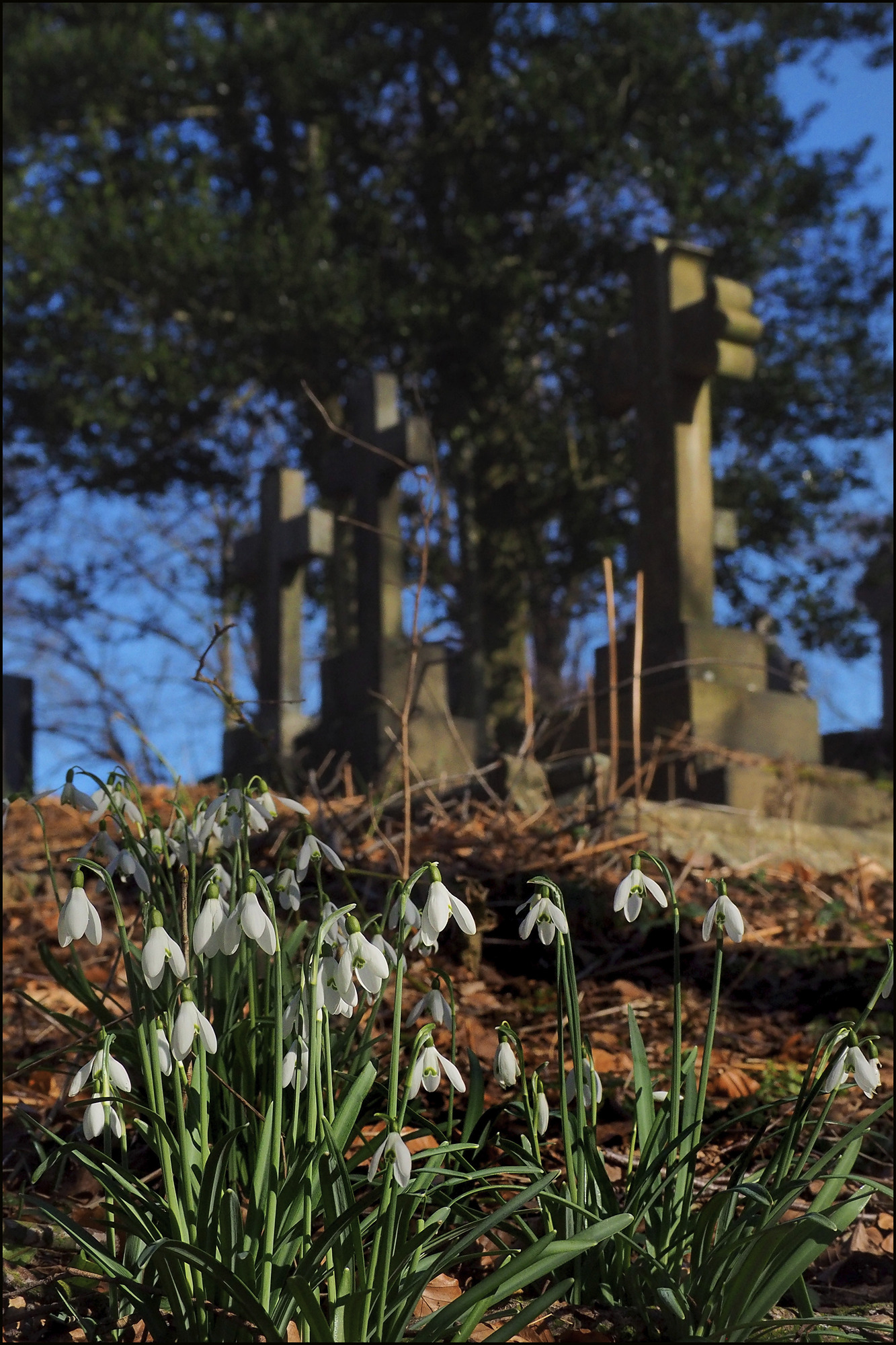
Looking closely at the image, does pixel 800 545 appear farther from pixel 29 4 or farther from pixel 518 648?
pixel 29 4

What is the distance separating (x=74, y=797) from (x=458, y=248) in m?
11.8

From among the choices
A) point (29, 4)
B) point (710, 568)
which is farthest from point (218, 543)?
point (710, 568)

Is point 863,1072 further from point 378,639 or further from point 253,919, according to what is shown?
point 378,639

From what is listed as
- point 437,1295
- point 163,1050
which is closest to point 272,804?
point 163,1050

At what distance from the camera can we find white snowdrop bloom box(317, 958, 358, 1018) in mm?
1649

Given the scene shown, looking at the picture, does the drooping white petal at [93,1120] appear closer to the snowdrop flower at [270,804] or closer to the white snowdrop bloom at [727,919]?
the snowdrop flower at [270,804]

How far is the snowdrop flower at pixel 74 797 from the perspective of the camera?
2.09 m

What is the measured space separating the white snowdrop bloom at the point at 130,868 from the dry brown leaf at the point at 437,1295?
79 centimetres

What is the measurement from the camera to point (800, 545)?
13828 millimetres

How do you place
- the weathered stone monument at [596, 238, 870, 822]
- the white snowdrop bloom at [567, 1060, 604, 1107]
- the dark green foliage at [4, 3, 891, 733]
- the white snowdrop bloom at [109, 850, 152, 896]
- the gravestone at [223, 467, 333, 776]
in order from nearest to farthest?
1. the white snowdrop bloom at [567, 1060, 604, 1107]
2. the white snowdrop bloom at [109, 850, 152, 896]
3. the weathered stone monument at [596, 238, 870, 822]
4. the gravestone at [223, 467, 333, 776]
5. the dark green foliage at [4, 3, 891, 733]

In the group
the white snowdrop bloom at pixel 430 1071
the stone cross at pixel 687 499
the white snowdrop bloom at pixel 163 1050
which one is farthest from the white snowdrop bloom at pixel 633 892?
the stone cross at pixel 687 499

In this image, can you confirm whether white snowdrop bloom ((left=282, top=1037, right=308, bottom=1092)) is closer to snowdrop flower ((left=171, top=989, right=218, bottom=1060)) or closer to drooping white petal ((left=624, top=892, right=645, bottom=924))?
snowdrop flower ((left=171, top=989, right=218, bottom=1060))

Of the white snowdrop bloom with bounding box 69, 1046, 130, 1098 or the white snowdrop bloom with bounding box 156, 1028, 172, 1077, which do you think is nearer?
the white snowdrop bloom with bounding box 69, 1046, 130, 1098

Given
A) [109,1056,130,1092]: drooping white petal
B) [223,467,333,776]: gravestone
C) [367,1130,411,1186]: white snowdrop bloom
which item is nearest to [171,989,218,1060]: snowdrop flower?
[109,1056,130,1092]: drooping white petal
